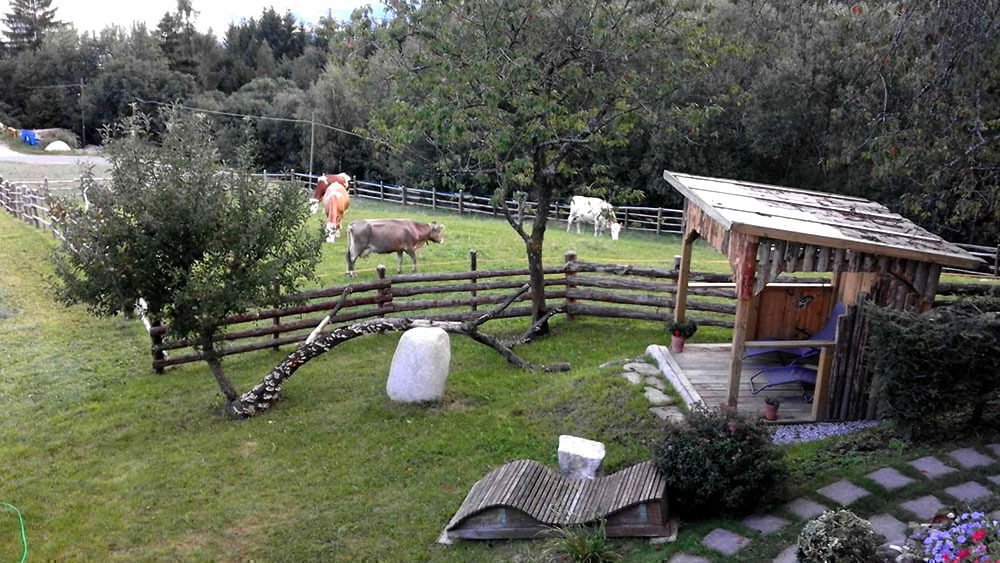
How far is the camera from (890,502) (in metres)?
5.63

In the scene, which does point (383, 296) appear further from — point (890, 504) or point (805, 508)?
point (890, 504)

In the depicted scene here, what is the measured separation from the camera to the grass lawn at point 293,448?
247 inches

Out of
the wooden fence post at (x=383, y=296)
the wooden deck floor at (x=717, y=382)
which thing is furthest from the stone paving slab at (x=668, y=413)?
the wooden fence post at (x=383, y=296)

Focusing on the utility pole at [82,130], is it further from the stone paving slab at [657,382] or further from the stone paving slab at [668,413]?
the stone paving slab at [668,413]

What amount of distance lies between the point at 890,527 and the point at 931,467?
3.88 ft

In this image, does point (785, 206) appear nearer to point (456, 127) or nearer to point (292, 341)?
point (456, 127)

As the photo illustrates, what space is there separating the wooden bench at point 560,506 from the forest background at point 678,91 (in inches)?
183

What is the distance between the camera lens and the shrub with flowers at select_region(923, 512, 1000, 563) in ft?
12.9

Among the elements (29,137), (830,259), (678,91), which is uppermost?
(678,91)

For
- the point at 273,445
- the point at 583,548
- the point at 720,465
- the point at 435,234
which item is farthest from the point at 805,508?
the point at 435,234

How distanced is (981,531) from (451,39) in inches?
348

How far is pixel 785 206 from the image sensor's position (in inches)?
332

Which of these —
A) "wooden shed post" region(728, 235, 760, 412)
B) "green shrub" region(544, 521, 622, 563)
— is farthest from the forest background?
"green shrub" region(544, 521, 622, 563)

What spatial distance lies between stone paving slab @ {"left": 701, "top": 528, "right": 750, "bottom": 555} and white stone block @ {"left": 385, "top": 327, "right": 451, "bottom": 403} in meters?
4.29
